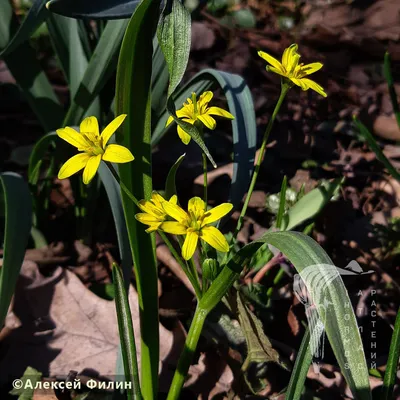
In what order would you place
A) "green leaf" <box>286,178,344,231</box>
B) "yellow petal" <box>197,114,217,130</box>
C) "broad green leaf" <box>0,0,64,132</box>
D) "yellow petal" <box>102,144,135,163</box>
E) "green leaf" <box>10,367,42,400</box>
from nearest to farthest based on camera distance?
"yellow petal" <box>102,144,135,163</box>
"yellow petal" <box>197,114,217,130</box>
"green leaf" <box>10,367,42,400</box>
"green leaf" <box>286,178,344,231</box>
"broad green leaf" <box>0,0,64,132</box>

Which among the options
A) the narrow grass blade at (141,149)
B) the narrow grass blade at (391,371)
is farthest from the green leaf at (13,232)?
the narrow grass blade at (391,371)

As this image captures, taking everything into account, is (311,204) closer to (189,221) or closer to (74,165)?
(189,221)

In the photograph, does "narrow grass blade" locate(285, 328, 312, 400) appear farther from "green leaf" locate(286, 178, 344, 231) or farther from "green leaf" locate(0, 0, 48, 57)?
"green leaf" locate(0, 0, 48, 57)

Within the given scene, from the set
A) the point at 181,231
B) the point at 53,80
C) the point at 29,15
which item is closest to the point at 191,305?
the point at 181,231

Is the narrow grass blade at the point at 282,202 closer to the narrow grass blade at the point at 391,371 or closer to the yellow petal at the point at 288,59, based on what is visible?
the yellow petal at the point at 288,59

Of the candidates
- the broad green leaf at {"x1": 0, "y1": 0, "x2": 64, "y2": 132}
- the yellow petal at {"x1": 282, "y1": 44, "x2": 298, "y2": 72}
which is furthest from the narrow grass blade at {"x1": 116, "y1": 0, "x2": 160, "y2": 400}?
the broad green leaf at {"x1": 0, "y1": 0, "x2": 64, "y2": 132}
